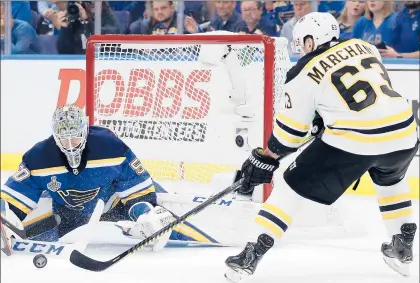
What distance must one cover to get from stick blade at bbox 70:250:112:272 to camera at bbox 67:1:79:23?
8.19ft

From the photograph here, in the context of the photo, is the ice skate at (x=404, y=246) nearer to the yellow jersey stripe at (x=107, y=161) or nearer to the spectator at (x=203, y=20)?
the yellow jersey stripe at (x=107, y=161)

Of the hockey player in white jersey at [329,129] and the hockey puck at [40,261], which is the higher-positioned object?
the hockey player in white jersey at [329,129]

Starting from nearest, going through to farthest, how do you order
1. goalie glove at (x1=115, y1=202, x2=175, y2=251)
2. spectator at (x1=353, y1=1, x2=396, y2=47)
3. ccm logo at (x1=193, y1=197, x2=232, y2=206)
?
1. goalie glove at (x1=115, y1=202, x2=175, y2=251)
2. ccm logo at (x1=193, y1=197, x2=232, y2=206)
3. spectator at (x1=353, y1=1, x2=396, y2=47)

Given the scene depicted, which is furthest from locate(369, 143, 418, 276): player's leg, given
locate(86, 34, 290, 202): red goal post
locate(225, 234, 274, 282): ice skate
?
locate(86, 34, 290, 202): red goal post

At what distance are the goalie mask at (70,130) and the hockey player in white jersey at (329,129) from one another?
694 mm

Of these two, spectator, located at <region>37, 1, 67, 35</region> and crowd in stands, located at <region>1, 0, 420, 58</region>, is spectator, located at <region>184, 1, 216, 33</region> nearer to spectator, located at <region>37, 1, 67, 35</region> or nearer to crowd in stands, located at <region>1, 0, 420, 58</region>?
crowd in stands, located at <region>1, 0, 420, 58</region>

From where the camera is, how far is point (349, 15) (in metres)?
5.25

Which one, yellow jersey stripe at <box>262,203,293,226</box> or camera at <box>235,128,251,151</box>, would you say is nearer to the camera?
yellow jersey stripe at <box>262,203,293,226</box>

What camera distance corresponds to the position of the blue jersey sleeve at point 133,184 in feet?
11.6

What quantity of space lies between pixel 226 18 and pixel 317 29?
2375mm

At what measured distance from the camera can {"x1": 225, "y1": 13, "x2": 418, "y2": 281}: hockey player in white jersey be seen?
9.38 feet

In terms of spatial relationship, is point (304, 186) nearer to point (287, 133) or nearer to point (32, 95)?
point (287, 133)

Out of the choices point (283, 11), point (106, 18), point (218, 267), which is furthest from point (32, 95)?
point (218, 267)

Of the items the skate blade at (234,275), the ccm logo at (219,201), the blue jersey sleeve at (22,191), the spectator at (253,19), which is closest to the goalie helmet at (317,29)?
the skate blade at (234,275)
